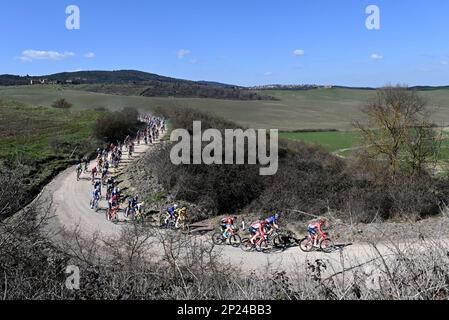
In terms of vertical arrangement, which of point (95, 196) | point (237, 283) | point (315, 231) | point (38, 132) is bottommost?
point (95, 196)

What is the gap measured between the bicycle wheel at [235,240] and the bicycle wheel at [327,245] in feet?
12.5

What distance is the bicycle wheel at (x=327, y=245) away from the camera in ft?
68.0

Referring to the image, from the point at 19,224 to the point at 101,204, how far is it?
64.5 feet

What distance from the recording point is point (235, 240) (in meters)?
22.7

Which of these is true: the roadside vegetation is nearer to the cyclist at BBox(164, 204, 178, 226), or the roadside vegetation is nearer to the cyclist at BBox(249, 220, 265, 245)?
the cyclist at BBox(249, 220, 265, 245)

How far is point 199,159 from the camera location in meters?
38.2

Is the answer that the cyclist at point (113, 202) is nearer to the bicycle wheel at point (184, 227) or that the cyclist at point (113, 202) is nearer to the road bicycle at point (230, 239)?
the bicycle wheel at point (184, 227)

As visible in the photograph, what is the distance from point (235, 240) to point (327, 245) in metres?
4.30

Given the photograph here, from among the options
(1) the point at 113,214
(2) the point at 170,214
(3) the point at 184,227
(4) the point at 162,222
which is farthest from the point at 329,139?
(3) the point at 184,227

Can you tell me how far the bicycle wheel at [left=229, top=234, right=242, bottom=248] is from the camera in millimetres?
22523

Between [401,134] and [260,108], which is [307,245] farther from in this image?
[260,108]

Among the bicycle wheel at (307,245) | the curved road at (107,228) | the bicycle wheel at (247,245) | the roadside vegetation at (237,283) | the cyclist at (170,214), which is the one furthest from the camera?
the cyclist at (170,214)

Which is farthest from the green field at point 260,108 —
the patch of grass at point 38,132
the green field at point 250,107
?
the patch of grass at point 38,132
